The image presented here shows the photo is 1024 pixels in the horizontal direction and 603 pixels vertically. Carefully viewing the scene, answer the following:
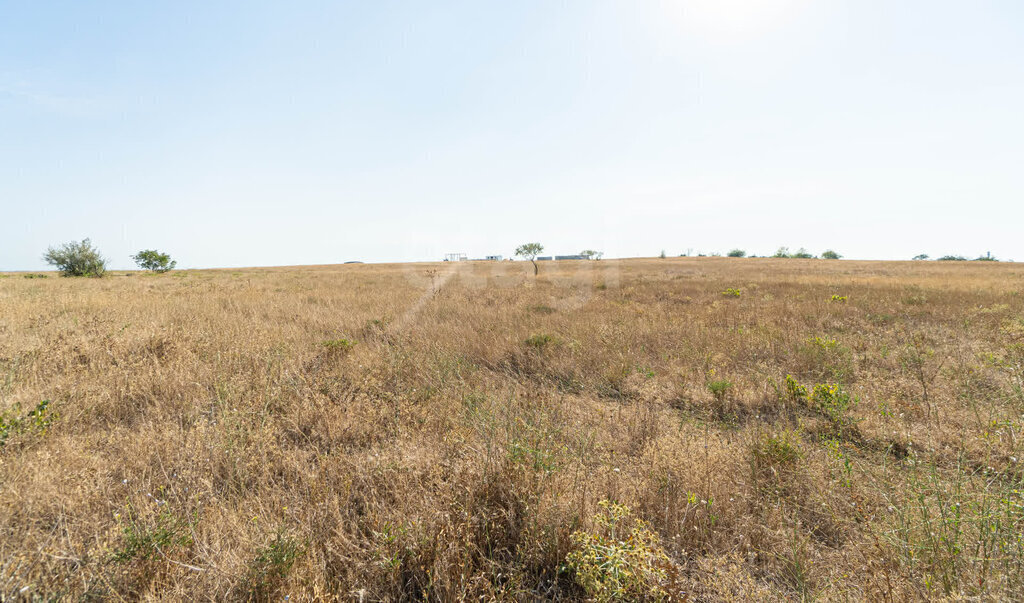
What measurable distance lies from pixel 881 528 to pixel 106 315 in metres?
12.3

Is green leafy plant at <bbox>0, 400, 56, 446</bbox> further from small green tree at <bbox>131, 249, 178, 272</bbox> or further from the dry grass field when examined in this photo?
small green tree at <bbox>131, 249, 178, 272</bbox>

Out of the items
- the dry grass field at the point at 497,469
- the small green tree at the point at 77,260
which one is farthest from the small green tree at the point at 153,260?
the dry grass field at the point at 497,469

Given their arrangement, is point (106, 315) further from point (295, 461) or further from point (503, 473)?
point (503, 473)

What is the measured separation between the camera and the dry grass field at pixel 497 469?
192cm

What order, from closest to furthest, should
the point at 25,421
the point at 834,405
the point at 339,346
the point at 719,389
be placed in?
the point at 25,421 < the point at 834,405 < the point at 719,389 < the point at 339,346

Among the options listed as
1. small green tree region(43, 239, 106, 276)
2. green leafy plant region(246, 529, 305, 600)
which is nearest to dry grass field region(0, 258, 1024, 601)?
green leafy plant region(246, 529, 305, 600)

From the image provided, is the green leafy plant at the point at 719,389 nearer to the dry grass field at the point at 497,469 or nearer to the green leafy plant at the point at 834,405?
the dry grass field at the point at 497,469

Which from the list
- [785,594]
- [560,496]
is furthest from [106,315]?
[785,594]

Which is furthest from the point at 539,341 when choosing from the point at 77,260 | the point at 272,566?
the point at 77,260

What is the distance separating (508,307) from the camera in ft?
34.5

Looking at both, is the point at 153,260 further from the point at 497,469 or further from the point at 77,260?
the point at 497,469

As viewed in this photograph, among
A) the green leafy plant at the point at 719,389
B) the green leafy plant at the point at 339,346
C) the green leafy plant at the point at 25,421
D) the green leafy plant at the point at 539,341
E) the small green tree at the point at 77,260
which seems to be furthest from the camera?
the small green tree at the point at 77,260

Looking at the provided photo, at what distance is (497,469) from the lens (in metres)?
2.58

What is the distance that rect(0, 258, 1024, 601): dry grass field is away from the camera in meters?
1.92
